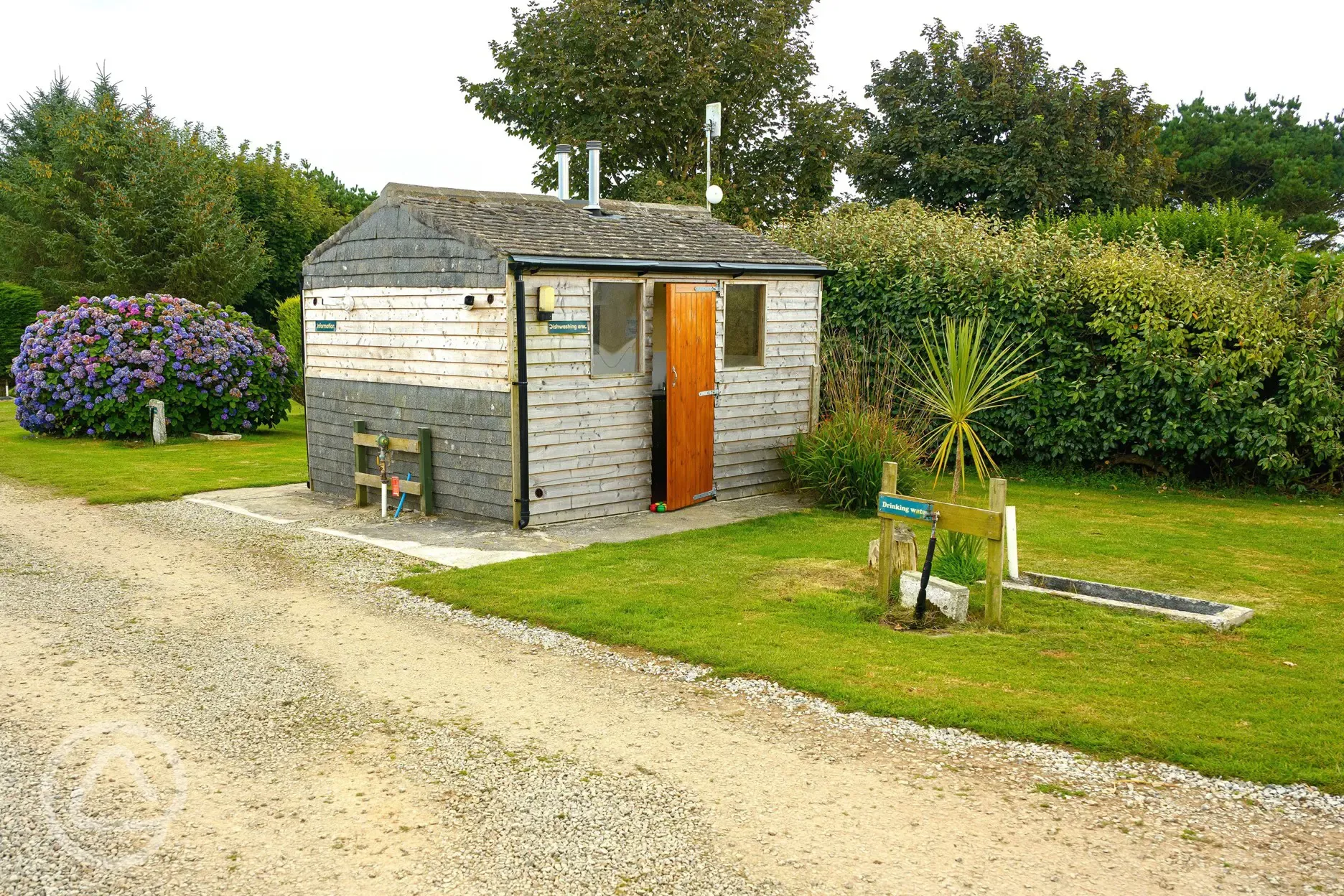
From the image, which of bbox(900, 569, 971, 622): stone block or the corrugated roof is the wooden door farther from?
bbox(900, 569, 971, 622): stone block

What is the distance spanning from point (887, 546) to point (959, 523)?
61cm

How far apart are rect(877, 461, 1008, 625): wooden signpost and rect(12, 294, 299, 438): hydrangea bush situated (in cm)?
1323

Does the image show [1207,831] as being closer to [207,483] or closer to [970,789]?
[970,789]

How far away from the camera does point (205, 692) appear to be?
5.95 metres

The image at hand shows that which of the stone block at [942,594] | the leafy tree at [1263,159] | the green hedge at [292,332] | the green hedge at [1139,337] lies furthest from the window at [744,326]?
the leafy tree at [1263,159]

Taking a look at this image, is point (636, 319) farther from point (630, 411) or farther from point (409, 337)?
point (409, 337)

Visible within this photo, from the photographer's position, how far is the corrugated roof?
1030 cm

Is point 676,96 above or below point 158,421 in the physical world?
above

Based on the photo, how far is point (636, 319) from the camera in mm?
11023

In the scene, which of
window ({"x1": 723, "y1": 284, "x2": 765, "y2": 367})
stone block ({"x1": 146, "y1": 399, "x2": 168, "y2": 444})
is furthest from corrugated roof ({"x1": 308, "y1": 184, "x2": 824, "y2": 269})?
stone block ({"x1": 146, "y1": 399, "x2": 168, "y2": 444})

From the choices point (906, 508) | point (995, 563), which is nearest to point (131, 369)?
point (906, 508)

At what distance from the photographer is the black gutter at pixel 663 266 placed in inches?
389

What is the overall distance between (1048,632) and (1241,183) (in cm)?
3578

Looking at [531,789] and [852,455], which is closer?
[531,789]
